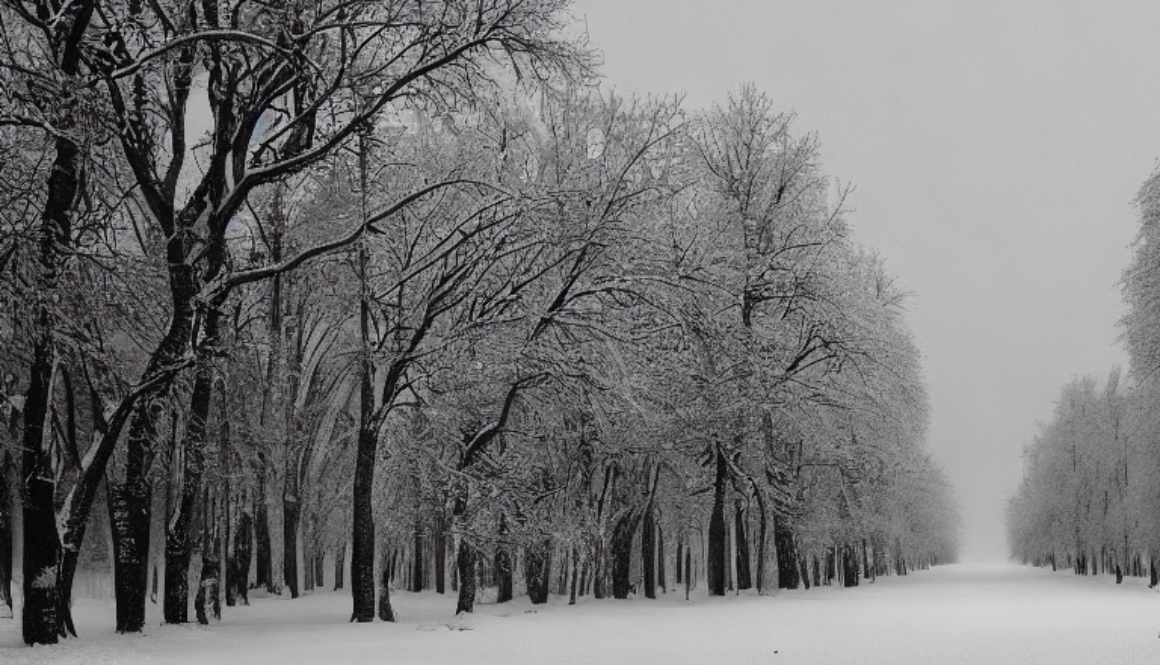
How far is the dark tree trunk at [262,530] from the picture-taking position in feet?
88.2

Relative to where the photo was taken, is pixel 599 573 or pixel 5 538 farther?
pixel 599 573

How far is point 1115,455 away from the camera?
4900cm

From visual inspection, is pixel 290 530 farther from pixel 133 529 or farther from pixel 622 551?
pixel 133 529

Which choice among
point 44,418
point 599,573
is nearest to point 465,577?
point 44,418

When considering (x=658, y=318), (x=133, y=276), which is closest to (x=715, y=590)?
(x=658, y=318)

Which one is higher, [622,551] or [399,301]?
[399,301]

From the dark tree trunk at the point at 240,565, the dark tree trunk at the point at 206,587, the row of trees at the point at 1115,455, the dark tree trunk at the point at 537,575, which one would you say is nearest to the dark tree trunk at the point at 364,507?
the dark tree trunk at the point at 206,587

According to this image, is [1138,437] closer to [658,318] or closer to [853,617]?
[853,617]

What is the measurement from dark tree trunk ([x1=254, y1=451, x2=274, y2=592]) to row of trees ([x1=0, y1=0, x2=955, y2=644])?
0.45ft

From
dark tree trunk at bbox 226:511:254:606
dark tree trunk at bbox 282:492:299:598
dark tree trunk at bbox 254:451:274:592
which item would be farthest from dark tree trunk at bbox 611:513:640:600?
dark tree trunk at bbox 226:511:254:606

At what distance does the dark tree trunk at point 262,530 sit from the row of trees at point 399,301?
5.4 inches

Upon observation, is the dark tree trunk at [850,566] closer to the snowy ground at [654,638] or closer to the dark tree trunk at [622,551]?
the dark tree trunk at [622,551]

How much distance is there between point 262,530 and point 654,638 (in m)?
17.9

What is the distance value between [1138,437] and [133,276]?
38718 millimetres
